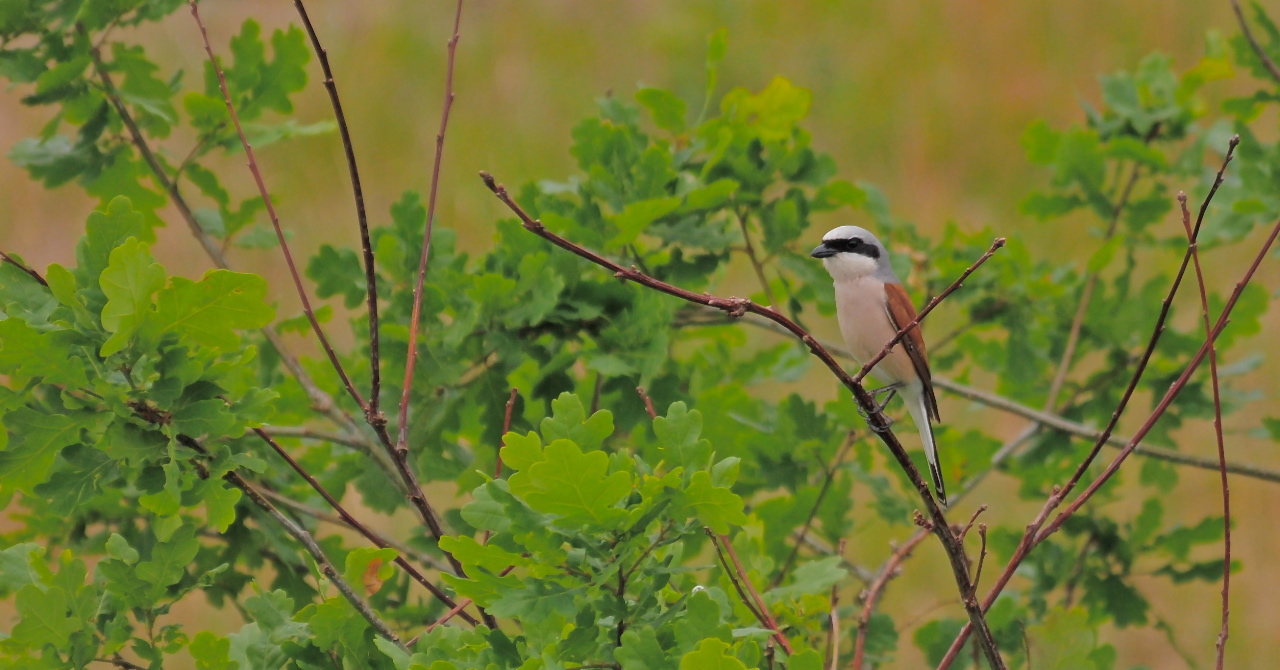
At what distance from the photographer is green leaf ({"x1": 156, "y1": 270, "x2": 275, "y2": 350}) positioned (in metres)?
2.00

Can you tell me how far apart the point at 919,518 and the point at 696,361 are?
181 cm

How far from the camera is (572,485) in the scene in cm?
169

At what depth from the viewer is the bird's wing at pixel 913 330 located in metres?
3.41

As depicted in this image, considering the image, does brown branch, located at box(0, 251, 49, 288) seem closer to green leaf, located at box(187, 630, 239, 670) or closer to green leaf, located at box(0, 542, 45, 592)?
green leaf, located at box(0, 542, 45, 592)

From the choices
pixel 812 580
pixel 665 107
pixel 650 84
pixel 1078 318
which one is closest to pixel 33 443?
pixel 812 580

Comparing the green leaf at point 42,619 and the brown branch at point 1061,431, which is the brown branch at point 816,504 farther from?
the green leaf at point 42,619

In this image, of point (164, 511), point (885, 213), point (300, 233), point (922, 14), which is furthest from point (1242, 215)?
point (922, 14)

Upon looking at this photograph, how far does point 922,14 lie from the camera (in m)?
11.1

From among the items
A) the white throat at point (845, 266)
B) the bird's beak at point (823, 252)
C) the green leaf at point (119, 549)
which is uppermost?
the bird's beak at point (823, 252)

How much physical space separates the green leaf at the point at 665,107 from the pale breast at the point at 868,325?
658 millimetres

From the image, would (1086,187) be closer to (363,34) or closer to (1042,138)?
(1042,138)

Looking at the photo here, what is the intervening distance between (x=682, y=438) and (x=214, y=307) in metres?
0.83

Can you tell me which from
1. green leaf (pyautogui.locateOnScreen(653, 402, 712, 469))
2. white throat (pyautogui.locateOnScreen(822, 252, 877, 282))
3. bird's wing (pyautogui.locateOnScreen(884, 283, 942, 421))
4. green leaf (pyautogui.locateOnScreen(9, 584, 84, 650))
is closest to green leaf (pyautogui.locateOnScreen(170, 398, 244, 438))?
green leaf (pyautogui.locateOnScreen(9, 584, 84, 650))

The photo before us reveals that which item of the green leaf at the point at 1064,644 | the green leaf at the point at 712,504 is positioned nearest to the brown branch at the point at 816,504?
the green leaf at the point at 1064,644
